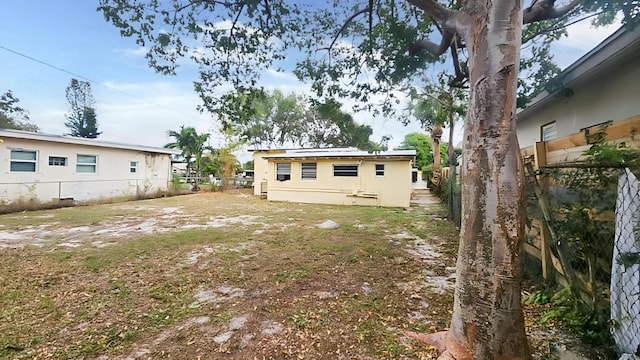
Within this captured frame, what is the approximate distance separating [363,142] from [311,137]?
74.4 feet

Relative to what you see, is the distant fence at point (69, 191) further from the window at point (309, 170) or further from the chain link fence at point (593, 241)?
the chain link fence at point (593, 241)

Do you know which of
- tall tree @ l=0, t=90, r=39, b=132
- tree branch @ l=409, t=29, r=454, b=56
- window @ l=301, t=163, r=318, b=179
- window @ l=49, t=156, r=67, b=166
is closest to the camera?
tree branch @ l=409, t=29, r=454, b=56

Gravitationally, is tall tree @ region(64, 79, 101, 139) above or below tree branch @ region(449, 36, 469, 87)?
above

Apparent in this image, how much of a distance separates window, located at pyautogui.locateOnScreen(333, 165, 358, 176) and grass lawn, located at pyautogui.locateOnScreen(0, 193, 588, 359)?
22.3ft

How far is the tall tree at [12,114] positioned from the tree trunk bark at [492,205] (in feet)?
117

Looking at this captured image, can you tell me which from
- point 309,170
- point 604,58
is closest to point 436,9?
point 604,58

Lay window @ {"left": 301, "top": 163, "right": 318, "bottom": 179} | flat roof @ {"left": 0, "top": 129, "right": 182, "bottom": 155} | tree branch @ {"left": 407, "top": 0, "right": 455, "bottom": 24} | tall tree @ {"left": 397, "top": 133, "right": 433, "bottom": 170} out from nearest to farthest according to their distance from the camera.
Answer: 1. tree branch @ {"left": 407, "top": 0, "right": 455, "bottom": 24}
2. flat roof @ {"left": 0, "top": 129, "right": 182, "bottom": 155}
3. window @ {"left": 301, "top": 163, "right": 318, "bottom": 179}
4. tall tree @ {"left": 397, "top": 133, "right": 433, "bottom": 170}

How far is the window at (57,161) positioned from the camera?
42.3 feet

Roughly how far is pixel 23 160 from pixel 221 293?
45.1 ft

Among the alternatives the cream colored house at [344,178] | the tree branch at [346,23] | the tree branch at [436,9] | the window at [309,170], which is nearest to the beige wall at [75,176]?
the cream colored house at [344,178]

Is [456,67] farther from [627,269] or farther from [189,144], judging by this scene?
[189,144]

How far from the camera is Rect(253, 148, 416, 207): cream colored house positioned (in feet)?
44.0

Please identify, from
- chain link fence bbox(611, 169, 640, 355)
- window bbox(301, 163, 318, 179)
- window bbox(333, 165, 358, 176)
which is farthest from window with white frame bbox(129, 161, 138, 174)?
chain link fence bbox(611, 169, 640, 355)

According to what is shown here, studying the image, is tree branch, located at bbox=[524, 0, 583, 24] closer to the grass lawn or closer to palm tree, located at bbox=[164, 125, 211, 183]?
the grass lawn
